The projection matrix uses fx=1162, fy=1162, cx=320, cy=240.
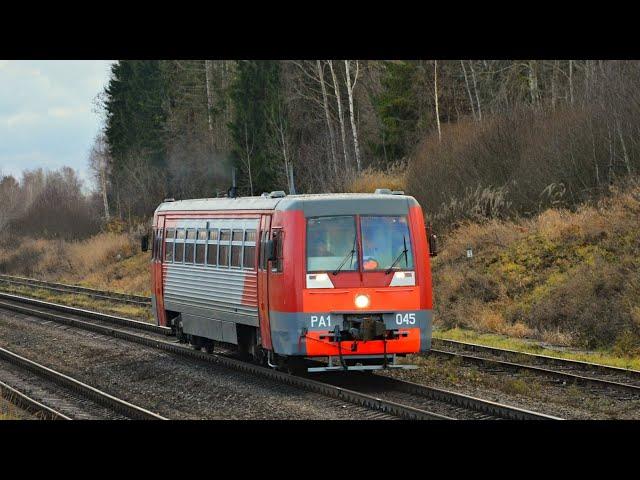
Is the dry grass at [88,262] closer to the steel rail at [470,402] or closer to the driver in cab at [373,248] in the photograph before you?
the driver in cab at [373,248]

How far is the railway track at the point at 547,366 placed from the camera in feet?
52.0

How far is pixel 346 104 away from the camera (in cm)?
5569

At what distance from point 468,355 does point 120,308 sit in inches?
675

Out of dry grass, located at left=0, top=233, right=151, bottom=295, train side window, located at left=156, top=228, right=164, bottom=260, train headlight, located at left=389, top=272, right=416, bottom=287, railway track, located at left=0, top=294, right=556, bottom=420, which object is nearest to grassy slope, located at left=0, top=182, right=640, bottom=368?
train headlight, located at left=389, top=272, right=416, bottom=287

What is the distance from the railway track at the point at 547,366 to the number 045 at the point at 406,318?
230 centimetres

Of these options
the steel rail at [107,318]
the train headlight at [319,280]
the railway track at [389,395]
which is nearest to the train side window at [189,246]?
the railway track at [389,395]

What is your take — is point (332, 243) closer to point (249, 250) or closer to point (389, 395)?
point (249, 250)

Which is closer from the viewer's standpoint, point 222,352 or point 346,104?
point 222,352

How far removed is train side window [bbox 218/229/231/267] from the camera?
1872cm

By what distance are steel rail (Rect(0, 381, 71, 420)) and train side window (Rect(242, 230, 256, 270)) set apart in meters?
3.73

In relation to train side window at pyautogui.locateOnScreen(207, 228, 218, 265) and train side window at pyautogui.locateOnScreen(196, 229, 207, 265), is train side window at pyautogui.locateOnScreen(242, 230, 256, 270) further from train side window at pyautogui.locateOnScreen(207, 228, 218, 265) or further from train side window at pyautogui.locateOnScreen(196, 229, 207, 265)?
train side window at pyautogui.locateOnScreen(196, 229, 207, 265)
